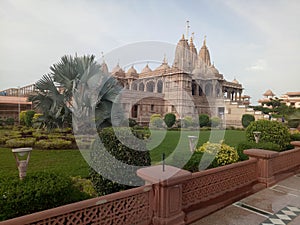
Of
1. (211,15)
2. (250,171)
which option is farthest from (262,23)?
(250,171)

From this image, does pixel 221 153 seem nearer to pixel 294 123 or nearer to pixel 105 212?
pixel 105 212

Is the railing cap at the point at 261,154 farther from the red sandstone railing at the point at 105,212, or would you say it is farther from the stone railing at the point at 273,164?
the red sandstone railing at the point at 105,212

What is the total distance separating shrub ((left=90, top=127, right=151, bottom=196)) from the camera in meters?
3.21

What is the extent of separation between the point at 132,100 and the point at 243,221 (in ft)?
67.2

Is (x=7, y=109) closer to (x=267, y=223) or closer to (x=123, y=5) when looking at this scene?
(x=123, y=5)

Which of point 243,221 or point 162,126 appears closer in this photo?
point 243,221

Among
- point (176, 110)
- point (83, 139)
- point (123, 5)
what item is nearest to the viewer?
point (123, 5)

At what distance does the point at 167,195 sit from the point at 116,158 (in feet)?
3.23

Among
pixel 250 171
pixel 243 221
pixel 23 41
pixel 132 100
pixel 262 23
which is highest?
pixel 262 23

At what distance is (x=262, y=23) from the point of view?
805 centimetres

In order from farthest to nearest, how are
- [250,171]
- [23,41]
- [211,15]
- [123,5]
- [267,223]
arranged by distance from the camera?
[23,41] < [211,15] < [123,5] < [250,171] < [267,223]

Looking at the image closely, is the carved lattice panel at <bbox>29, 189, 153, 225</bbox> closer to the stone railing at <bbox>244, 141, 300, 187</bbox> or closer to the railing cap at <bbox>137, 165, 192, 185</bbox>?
the railing cap at <bbox>137, 165, 192, 185</bbox>

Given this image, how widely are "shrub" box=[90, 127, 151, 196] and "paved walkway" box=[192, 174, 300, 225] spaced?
4.02ft

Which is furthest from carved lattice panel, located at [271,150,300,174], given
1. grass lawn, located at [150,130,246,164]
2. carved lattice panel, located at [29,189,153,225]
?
carved lattice panel, located at [29,189,153,225]
